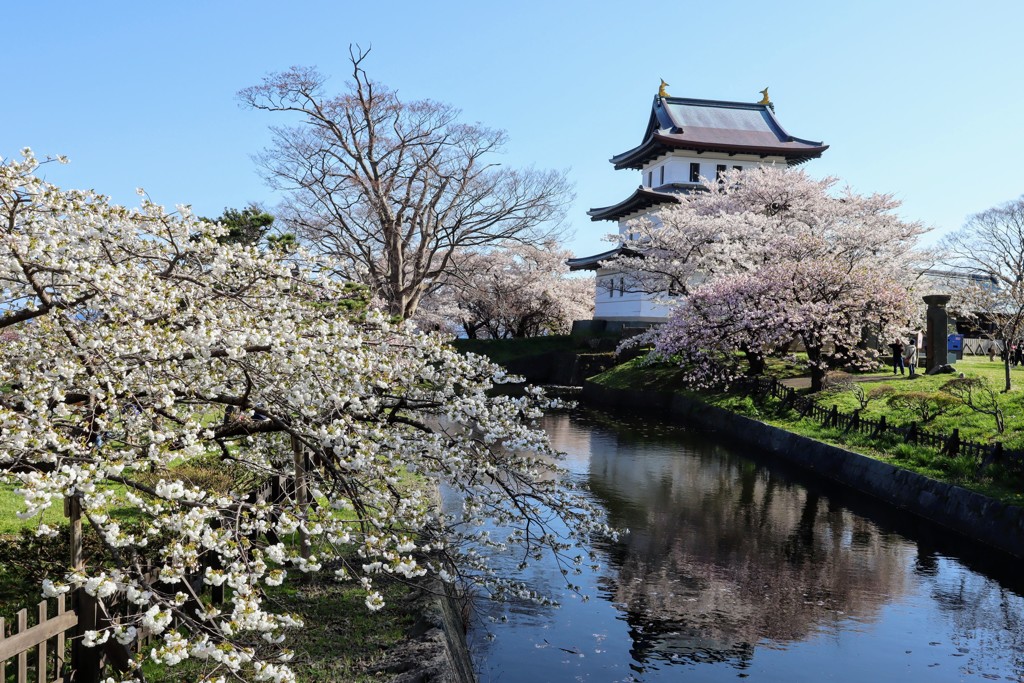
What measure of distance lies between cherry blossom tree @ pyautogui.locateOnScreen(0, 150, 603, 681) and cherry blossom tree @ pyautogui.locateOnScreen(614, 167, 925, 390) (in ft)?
78.1

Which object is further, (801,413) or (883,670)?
(801,413)

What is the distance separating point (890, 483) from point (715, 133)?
41625 millimetres

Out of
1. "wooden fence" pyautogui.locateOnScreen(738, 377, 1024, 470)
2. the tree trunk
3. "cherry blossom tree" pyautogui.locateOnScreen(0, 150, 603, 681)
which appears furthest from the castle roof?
"cherry blossom tree" pyautogui.locateOnScreen(0, 150, 603, 681)

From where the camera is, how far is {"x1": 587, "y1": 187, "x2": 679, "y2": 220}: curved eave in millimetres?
50594

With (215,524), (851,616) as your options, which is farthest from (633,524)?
(215,524)

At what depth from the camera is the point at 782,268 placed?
102 ft

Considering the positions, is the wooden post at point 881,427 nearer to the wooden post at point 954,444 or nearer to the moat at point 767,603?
the moat at point 767,603

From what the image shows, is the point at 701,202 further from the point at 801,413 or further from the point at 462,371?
the point at 462,371

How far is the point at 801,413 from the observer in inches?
1041

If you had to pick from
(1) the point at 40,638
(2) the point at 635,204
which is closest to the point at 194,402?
(1) the point at 40,638

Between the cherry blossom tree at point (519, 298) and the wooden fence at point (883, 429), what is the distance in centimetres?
2915

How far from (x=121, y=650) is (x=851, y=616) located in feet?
29.5

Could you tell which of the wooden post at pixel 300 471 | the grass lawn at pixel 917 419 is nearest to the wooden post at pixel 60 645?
the wooden post at pixel 300 471

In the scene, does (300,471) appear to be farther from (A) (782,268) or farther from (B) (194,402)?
(A) (782,268)
